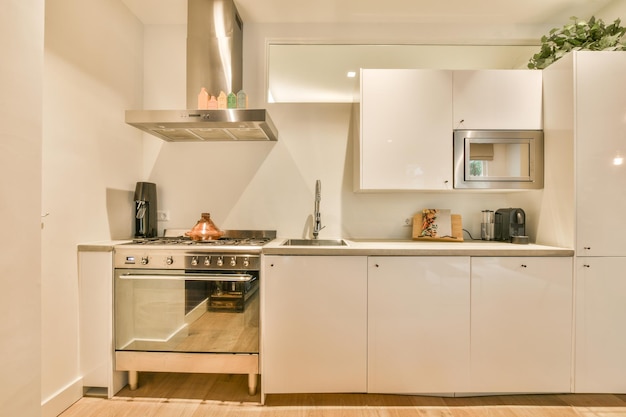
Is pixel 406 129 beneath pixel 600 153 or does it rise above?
above

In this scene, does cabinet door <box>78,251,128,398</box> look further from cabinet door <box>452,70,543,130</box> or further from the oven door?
cabinet door <box>452,70,543,130</box>

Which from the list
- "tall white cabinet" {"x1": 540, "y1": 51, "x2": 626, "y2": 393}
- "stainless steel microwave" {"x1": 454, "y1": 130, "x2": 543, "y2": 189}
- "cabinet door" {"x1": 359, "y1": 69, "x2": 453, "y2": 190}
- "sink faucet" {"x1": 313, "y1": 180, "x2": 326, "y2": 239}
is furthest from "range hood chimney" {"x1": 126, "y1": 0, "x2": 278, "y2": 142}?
"tall white cabinet" {"x1": 540, "y1": 51, "x2": 626, "y2": 393}

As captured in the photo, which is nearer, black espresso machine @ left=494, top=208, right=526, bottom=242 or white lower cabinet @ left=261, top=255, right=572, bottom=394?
white lower cabinet @ left=261, top=255, right=572, bottom=394

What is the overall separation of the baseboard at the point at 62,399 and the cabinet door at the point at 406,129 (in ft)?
7.14

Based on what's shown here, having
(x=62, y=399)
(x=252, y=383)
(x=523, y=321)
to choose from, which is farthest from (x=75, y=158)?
(x=523, y=321)

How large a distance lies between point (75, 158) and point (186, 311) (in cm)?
116

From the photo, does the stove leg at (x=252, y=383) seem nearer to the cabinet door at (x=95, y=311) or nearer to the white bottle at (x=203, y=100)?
the cabinet door at (x=95, y=311)

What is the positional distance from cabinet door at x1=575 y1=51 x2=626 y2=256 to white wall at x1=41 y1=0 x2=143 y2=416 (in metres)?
3.03

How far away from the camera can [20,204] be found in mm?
902

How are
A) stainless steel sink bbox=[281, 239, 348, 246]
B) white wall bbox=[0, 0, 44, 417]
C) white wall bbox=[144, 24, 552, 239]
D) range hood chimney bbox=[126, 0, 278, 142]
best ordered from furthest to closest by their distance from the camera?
1. white wall bbox=[144, 24, 552, 239]
2. stainless steel sink bbox=[281, 239, 348, 246]
3. range hood chimney bbox=[126, 0, 278, 142]
4. white wall bbox=[0, 0, 44, 417]

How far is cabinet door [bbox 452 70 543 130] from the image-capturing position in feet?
6.75

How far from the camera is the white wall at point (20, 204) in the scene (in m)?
0.86

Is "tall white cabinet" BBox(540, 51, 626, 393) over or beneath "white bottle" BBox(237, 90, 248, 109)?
beneath

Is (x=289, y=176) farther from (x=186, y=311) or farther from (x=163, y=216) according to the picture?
(x=186, y=311)
